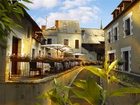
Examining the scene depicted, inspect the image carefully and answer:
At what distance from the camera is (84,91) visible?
60.1 inches

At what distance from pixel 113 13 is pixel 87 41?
34185 millimetres

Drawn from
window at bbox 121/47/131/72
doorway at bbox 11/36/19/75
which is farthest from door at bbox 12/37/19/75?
window at bbox 121/47/131/72

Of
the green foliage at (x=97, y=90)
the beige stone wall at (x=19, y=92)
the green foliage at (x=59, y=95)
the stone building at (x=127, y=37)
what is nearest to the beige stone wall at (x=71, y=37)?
the stone building at (x=127, y=37)

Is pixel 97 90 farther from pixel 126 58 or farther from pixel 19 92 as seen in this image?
pixel 126 58

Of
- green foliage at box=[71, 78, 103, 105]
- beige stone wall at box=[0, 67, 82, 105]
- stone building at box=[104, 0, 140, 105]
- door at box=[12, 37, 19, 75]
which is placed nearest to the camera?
green foliage at box=[71, 78, 103, 105]

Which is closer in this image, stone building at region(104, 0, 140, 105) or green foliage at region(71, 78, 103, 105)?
green foliage at region(71, 78, 103, 105)

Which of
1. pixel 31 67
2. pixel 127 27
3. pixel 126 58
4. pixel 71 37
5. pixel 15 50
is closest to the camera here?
pixel 31 67

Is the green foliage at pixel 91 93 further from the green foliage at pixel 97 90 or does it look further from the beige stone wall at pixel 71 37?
the beige stone wall at pixel 71 37

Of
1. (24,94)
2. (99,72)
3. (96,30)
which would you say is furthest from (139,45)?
(96,30)

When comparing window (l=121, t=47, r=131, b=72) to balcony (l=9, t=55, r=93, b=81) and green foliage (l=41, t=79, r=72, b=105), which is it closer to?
balcony (l=9, t=55, r=93, b=81)

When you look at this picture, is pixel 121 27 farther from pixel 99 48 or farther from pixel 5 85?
pixel 99 48

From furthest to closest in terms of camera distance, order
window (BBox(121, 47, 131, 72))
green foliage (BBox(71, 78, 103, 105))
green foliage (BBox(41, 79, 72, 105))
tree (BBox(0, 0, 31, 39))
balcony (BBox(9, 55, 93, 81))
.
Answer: window (BBox(121, 47, 131, 72)) < balcony (BBox(9, 55, 93, 81)) < tree (BBox(0, 0, 31, 39)) < green foliage (BBox(41, 79, 72, 105)) < green foliage (BBox(71, 78, 103, 105))

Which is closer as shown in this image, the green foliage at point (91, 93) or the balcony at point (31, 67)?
the green foliage at point (91, 93)

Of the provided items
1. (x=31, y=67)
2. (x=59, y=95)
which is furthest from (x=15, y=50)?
(x=59, y=95)
